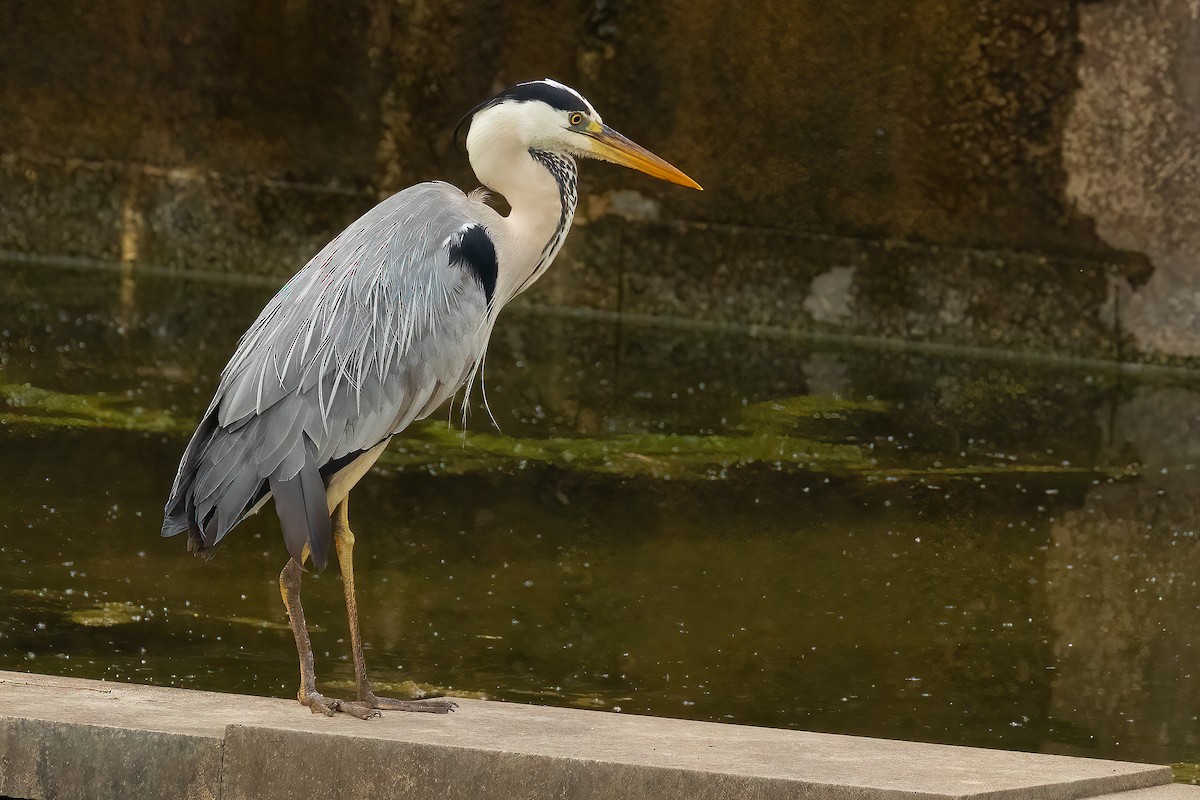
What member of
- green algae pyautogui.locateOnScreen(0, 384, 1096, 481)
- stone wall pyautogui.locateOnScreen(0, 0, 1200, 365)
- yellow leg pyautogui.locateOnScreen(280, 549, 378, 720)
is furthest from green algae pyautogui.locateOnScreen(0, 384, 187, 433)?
yellow leg pyautogui.locateOnScreen(280, 549, 378, 720)

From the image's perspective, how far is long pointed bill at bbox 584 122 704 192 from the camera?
4.65 meters

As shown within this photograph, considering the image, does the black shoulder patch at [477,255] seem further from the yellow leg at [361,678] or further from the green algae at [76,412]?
the green algae at [76,412]

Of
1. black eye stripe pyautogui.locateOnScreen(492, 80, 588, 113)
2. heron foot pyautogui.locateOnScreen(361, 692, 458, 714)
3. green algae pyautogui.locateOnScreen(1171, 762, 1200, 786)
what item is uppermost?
black eye stripe pyautogui.locateOnScreen(492, 80, 588, 113)

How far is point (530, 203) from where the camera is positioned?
4.61 metres

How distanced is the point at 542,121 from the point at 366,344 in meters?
0.77

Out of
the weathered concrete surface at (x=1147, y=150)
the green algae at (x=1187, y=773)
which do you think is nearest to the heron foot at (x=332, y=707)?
the green algae at (x=1187, y=773)

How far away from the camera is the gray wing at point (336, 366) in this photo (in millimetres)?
4059

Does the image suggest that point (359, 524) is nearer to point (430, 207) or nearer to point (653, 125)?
point (430, 207)

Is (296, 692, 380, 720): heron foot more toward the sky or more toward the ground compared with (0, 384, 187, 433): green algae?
more toward the sky

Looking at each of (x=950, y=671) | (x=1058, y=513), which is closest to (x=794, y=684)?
(x=950, y=671)

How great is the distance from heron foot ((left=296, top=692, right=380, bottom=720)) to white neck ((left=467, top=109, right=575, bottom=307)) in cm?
108

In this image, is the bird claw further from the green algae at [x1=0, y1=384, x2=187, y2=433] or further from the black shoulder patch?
the green algae at [x1=0, y1=384, x2=187, y2=433]

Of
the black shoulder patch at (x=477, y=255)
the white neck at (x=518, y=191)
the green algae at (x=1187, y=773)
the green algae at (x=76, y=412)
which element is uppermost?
the white neck at (x=518, y=191)

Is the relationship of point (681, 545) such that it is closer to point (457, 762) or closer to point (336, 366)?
point (336, 366)
